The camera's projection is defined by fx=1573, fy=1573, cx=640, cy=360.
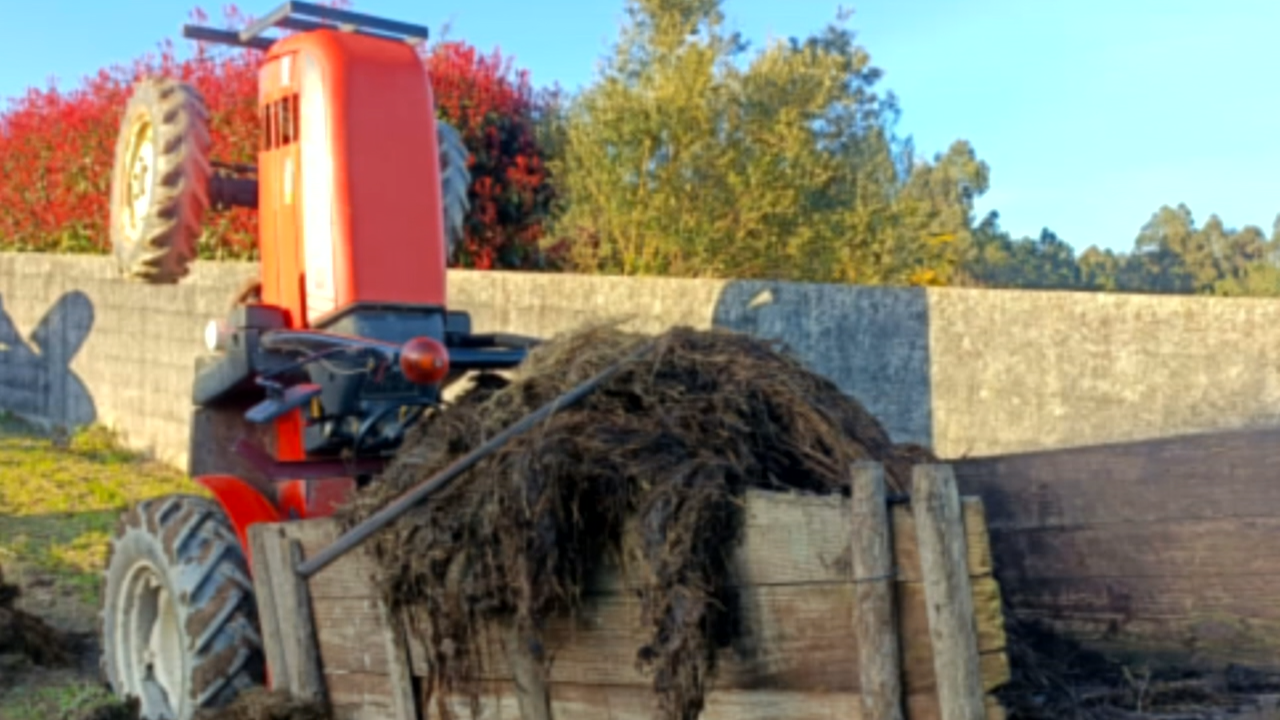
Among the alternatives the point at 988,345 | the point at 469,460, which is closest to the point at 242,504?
the point at 469,460

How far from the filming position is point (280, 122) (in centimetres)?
573

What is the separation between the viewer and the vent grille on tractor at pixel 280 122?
5645 mm

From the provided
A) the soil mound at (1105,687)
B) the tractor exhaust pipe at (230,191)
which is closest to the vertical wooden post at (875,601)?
the soil mound at (1105,687)

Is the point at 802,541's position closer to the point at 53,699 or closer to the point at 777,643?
the point at 777,643

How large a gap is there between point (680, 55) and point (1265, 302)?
708 cm

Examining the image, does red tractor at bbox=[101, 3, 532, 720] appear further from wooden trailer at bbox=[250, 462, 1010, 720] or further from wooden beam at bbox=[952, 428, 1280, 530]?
wooden beam at bbox=[952, 428, 1280, 530]

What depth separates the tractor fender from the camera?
5227 millimetres

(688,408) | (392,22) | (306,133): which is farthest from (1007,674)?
(392,22)

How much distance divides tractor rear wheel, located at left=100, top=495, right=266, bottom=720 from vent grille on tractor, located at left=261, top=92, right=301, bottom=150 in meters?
1.36

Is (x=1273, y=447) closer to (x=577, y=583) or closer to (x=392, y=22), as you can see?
(x=577, y=583)

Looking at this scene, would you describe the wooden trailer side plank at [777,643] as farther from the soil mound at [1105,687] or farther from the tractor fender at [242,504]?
the tractor fender at [242,504]

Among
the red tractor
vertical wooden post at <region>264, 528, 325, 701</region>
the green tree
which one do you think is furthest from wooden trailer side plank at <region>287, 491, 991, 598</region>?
the green tree

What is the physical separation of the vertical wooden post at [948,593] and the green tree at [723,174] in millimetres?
10011

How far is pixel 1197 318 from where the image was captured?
7945 millimetres
